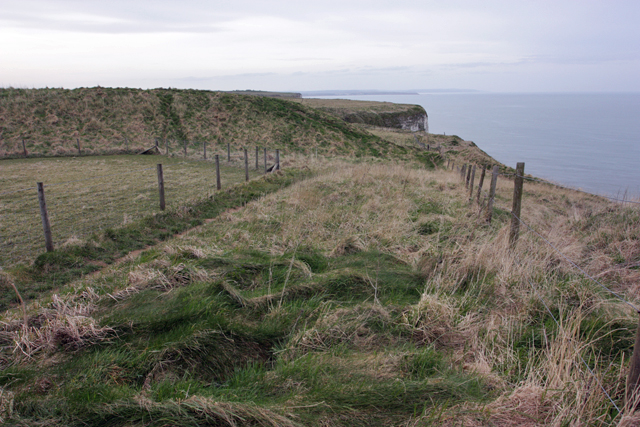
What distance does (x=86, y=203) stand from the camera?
10648mm

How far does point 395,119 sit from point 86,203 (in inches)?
2505

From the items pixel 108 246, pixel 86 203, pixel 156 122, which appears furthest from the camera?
pixel 156 122

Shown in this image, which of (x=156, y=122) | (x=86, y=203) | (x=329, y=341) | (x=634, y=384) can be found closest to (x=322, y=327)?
(x=329, y=341)

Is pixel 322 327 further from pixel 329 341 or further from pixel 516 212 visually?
pixel 516 212

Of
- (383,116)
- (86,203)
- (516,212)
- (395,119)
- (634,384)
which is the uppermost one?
(383,116)

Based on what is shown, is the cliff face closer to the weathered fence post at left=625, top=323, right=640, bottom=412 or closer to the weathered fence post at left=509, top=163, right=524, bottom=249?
the weathered fence post at left=509, top=163, right=524, bottom=249

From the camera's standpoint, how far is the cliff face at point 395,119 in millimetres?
60556

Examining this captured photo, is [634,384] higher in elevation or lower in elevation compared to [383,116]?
lower

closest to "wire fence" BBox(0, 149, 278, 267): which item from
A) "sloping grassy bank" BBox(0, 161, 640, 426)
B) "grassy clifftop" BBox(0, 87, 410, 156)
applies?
"sloping grassy bank" BBox(0, 161, 640, 426)

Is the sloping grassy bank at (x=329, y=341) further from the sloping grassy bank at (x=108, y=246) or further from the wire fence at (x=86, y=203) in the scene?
the wire fence at (x=86, y=203)

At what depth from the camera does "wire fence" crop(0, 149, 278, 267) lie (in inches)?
299

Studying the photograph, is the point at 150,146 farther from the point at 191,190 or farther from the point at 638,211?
the point at 638,211

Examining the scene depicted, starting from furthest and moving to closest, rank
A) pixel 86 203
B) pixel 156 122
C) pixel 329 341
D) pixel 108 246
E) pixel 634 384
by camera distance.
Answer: pixel 156 122 < pixel 86 203 < pixel 108 246 < pixel 329 341 < pixel 634 384

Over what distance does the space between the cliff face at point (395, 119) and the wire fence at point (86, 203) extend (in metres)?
45.5
